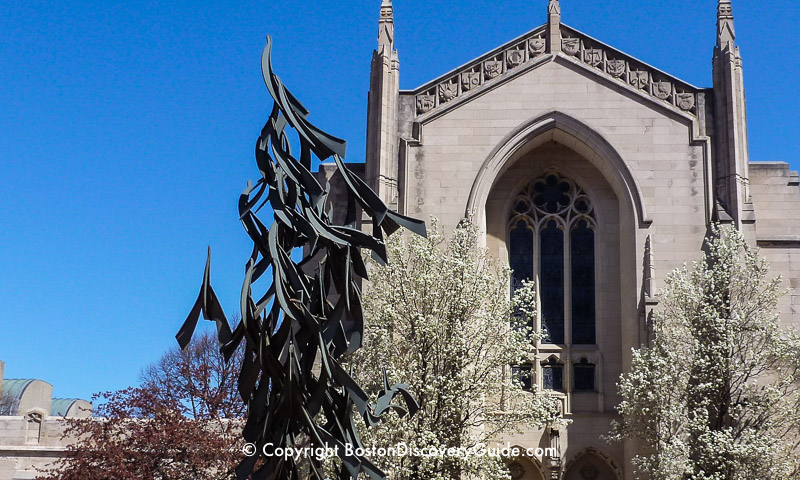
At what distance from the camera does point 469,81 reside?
1342 inches

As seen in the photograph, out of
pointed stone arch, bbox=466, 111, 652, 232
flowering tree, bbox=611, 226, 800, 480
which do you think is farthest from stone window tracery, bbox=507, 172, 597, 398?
flowering tree, bbox=611, 226, 800, 480

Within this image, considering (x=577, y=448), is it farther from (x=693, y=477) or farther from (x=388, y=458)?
(x=388, y=458)

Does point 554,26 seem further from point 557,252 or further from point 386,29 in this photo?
point 557,252

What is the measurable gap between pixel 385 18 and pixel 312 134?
16.4 meters

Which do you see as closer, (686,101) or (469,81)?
(686,101)

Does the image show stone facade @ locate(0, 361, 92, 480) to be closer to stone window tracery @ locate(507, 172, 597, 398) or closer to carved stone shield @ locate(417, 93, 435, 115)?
carved stone shield @ locate(417, 93, 435, 115)

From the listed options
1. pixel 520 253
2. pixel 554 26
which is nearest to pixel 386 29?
pixel 554 26

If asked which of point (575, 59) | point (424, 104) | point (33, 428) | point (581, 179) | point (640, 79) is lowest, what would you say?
point (33, 428)

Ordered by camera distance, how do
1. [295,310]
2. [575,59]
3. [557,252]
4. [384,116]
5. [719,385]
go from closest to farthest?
[295,310] < [719,385] < [384,116] < [575,59] < [557,252]

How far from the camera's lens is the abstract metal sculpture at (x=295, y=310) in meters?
17.0

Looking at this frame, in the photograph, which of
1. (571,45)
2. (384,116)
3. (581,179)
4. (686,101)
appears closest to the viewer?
(384,116)

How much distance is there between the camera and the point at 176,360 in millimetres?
58094

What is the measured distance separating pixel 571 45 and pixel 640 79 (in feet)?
7.26

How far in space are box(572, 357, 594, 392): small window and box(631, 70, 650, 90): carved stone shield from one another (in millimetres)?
7955
